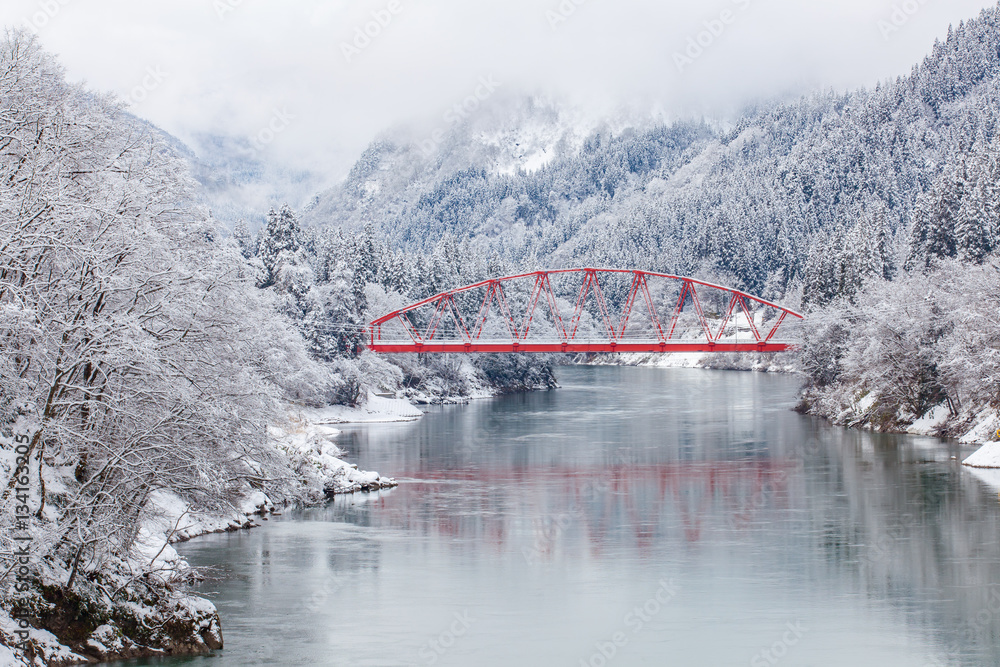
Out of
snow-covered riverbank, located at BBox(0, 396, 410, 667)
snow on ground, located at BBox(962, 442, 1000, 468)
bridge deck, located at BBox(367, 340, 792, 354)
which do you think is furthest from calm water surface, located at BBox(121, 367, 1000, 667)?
bridge deck, located at BBox(367, 340, 792, 354)

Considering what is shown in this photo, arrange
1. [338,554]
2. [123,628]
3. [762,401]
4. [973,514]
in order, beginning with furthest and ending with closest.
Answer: [762,401]
[973,514]
[338,554]
[123,628]

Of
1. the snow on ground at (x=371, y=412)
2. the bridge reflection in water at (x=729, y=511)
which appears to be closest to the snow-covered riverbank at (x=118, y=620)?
the bridge reflection in water at (x=729, y=511)

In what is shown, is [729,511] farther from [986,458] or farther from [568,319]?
[568,319]

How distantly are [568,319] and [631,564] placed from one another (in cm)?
11864

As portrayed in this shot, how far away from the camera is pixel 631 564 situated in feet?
98.4

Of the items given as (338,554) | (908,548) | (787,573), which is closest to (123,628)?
(338,554)

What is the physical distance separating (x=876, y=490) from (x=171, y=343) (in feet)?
105

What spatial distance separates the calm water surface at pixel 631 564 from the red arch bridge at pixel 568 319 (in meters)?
19.7

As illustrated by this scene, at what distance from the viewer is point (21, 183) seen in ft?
60.3

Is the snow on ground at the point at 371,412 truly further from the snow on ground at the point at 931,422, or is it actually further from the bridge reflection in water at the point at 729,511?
the snow on ground at the point at 931,422

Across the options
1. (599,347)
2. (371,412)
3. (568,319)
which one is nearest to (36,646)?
(599,347)

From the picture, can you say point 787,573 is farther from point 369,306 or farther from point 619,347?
point 369,306

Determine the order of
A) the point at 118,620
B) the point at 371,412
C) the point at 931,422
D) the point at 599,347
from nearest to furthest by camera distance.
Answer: the point at 118,620, the point at 931,422, the point at 599,347, the point at 371,412

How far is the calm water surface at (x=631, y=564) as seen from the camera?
73.4 ft
